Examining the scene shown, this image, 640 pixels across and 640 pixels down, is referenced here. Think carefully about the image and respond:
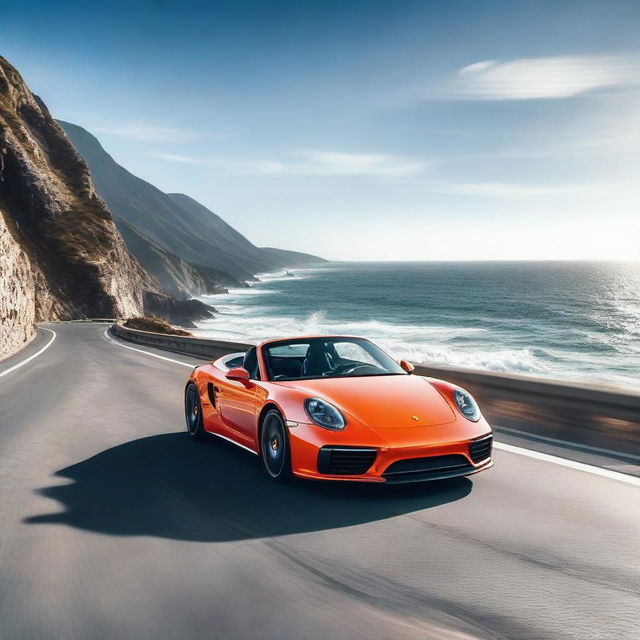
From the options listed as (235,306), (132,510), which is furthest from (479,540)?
(235,306)

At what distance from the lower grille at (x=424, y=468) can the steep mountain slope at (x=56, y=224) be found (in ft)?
216

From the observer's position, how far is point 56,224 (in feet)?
273

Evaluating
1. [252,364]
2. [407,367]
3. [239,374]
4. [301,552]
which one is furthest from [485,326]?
[301,552]

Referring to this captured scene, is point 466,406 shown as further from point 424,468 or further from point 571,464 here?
point 571,464

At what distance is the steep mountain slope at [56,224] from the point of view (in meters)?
76.6

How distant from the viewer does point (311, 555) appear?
448 centimetres

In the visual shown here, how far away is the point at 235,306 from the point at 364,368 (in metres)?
114

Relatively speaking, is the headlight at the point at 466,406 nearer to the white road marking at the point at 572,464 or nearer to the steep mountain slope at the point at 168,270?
the white road marking at the point at 572,464

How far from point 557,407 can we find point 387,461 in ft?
10.6

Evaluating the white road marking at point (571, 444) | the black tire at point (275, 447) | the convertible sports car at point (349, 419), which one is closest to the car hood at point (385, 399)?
the convertible sports car at point (349, 419)

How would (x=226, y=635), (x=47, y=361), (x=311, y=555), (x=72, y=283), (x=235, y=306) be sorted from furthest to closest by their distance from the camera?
1. (x=235, y=306)
2. (x=72, y=283)
3. (x=47, y=361)
4. (x=311, y=555)
5. (x=226, y=635)

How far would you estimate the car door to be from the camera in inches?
271

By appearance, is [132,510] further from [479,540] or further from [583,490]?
[583,490]

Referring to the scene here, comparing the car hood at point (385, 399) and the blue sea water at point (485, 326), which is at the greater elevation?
the car hood at point (385, 399)
